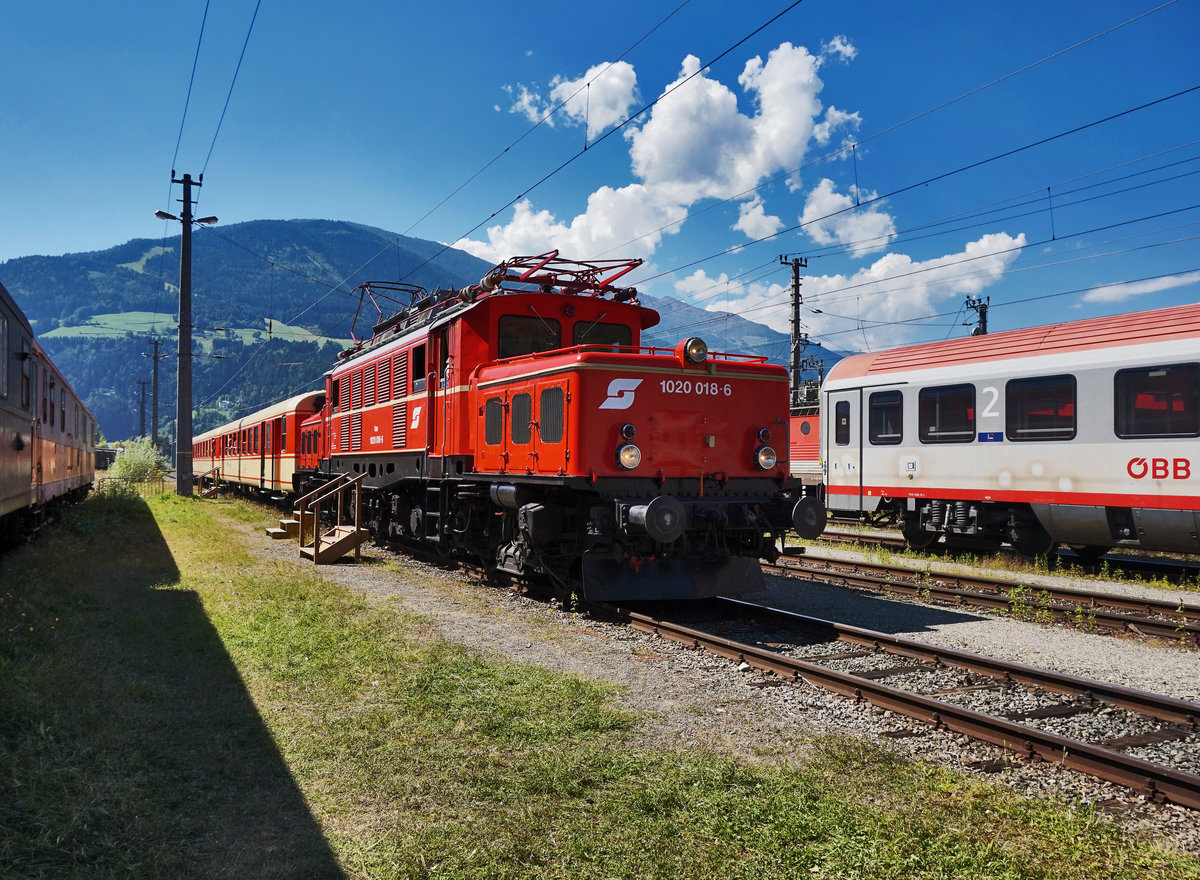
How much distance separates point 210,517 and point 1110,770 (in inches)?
892

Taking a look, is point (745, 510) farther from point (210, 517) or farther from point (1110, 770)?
point (210, 517)

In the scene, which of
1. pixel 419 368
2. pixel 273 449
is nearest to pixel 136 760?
pixel 419 368

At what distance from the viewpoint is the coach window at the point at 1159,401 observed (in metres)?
11.3

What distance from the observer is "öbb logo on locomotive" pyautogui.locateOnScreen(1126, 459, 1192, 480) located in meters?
11.3

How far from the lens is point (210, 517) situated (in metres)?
22.5

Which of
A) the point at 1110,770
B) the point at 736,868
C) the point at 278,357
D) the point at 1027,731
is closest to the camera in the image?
the point at 736,868

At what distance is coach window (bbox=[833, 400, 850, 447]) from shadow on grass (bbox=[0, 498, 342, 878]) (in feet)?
42.4

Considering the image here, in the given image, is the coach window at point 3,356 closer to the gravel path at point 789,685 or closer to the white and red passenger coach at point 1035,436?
the gravel path at point 789,685

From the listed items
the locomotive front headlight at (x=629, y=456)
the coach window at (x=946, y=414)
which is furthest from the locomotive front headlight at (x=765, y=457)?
the coach window at (x=946, y=414)

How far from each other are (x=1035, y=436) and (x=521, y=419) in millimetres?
8921

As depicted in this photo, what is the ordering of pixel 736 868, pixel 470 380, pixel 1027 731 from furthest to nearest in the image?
pixel 470 380 < pixel 1027 731 < pixel 736 868

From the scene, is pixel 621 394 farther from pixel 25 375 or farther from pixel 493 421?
pixel 25 375

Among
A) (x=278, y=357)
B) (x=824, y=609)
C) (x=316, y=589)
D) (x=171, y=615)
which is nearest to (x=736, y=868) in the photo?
(x=824, y=609)

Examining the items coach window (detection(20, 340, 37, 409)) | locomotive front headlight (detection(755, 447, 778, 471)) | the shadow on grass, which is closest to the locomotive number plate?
locomotive front headlight (detection(755, 447, 778, 471))
